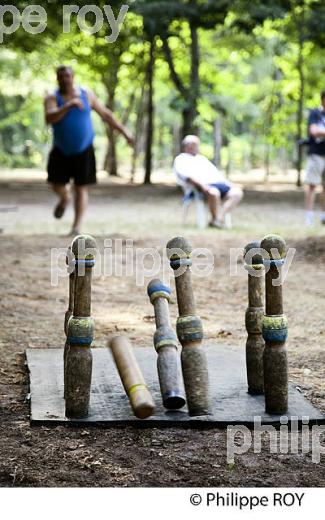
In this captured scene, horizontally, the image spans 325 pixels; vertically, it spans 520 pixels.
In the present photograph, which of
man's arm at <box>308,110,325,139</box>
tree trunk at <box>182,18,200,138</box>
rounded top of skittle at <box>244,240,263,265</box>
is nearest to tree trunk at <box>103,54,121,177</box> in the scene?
tree trunk at <box>182,18,200,138</box>

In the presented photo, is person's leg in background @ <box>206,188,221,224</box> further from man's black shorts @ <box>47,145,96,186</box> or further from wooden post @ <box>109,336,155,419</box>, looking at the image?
wooden post @ <box>109,336,155,419</box>

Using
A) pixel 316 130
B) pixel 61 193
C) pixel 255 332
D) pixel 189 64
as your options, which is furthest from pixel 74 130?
pixel 189 64

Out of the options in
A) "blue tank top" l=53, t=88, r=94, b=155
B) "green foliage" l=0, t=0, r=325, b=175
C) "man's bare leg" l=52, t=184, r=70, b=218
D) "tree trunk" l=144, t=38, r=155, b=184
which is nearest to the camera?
"blue tank top" l=53, t=88, r=94, b=155

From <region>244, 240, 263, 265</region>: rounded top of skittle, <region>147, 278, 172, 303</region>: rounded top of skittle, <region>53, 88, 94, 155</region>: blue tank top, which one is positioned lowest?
<region>147, 278, 172, 303</region>: rounded top of skittle

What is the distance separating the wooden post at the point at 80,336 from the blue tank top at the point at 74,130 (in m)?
7.22

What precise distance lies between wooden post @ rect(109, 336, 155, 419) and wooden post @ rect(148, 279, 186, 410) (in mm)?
150

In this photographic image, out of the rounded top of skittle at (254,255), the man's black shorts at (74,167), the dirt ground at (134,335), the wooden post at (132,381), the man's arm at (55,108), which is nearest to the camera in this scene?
the dirt ground at (134,335)

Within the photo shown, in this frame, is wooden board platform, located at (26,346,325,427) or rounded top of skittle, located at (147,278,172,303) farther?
rounded top of skittle, located at (147,278,172,303)

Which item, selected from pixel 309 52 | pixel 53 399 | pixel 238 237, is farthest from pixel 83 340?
pixel 309 52

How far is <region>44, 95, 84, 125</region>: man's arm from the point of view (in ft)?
35.7

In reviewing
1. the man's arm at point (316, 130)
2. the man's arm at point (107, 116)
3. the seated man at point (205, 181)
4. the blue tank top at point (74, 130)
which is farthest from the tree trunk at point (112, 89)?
the man's arm at point (107, 116)

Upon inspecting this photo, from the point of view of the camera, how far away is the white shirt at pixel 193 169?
13430 mm

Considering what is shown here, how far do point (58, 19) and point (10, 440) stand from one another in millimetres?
22030

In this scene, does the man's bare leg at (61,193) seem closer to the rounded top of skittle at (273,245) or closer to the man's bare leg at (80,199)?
the man's bare leg at (80,199)
